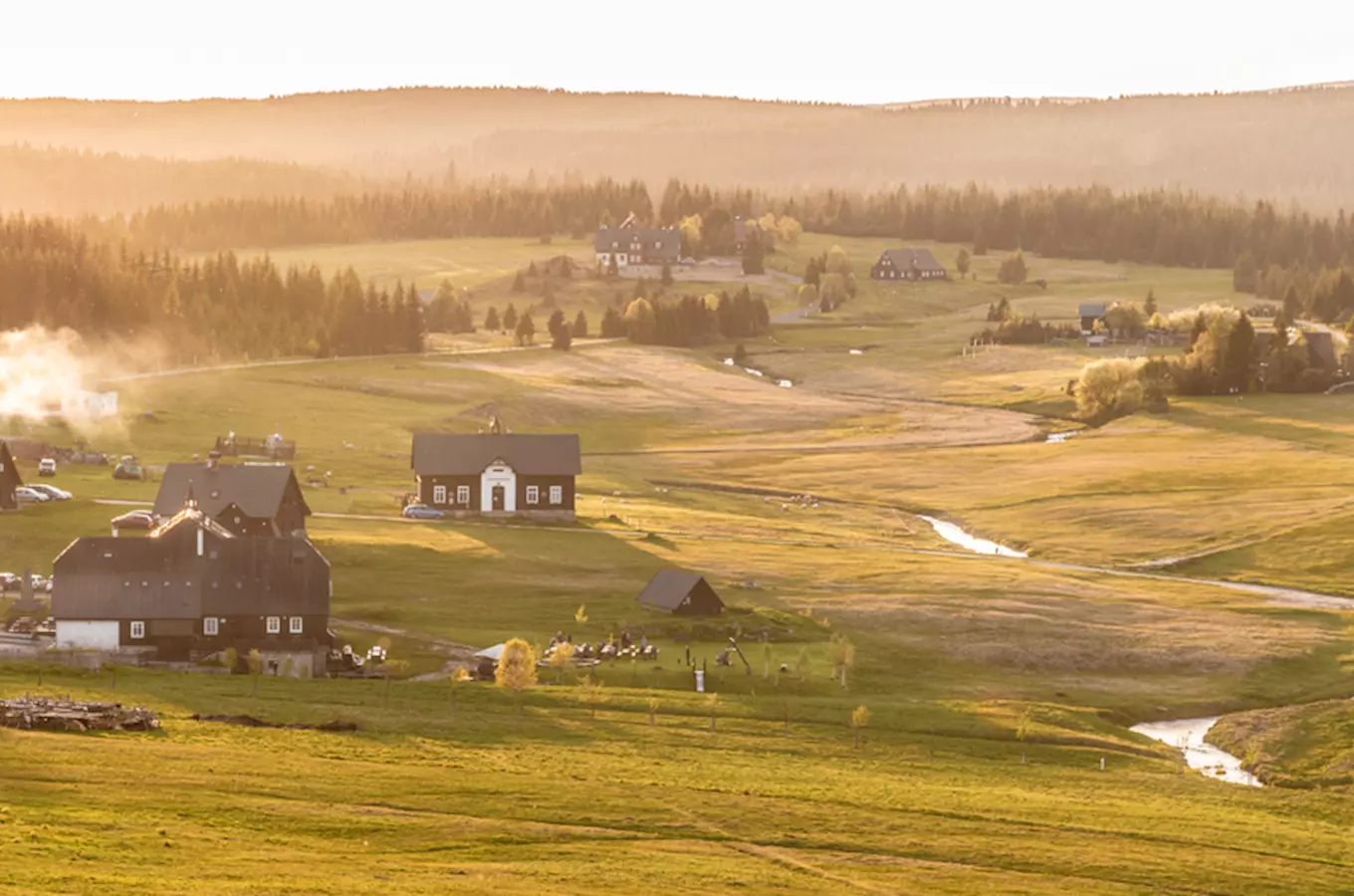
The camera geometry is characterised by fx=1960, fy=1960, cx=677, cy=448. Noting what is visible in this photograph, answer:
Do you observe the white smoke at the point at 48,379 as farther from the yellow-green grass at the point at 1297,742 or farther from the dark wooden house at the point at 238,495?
the yellow-green grass at the point at 1297,742

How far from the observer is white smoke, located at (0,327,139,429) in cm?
15538

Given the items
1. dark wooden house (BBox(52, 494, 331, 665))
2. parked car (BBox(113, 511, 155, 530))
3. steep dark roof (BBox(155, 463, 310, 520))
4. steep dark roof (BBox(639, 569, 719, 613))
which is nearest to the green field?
parked car (BBox(113, 511, 155, 530))

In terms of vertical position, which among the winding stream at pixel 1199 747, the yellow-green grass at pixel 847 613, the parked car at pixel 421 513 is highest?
the parked car at pixel 421 513

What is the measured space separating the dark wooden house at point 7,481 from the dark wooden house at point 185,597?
2963 centimetres

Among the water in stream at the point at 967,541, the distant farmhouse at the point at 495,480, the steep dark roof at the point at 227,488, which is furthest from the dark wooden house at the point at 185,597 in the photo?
the water in stream at the point at 967,541

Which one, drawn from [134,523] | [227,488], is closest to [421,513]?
[227,488]

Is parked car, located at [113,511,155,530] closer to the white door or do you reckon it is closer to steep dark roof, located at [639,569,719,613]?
the white door

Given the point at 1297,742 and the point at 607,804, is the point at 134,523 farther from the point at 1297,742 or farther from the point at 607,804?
the point at 1297,742

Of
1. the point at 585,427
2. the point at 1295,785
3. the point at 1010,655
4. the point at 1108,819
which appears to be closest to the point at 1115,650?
the point at 1010,655

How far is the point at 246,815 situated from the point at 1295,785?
41.3 meters

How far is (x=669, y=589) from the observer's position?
323 ft

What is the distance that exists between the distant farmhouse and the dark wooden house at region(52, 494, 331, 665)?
4203 centimetres

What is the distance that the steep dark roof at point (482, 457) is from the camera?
130375 millimetres

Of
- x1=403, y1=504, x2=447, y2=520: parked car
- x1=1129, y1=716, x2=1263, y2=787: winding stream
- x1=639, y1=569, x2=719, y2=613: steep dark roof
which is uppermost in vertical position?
x1=639, y1=569, x2=719, y2=613: steep dark roof
